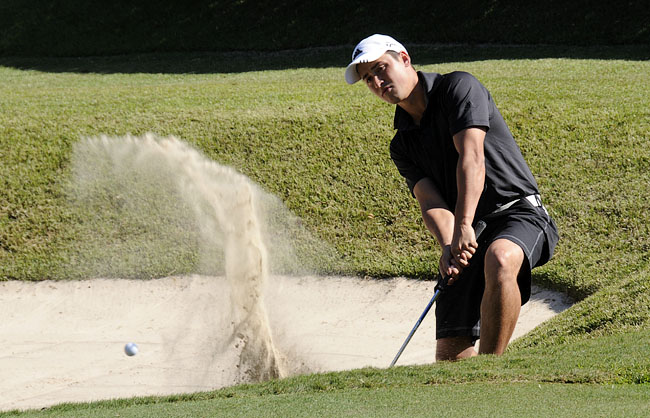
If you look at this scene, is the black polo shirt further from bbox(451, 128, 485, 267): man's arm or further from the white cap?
the white cap

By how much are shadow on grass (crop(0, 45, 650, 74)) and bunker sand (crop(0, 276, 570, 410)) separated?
26.8ft

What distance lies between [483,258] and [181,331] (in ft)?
11.1

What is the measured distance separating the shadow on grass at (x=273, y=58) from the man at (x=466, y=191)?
9.99 m

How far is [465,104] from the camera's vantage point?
11.6 ft

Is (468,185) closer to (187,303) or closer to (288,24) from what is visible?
(187,303)

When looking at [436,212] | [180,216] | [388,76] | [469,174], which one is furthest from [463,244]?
[180,216]

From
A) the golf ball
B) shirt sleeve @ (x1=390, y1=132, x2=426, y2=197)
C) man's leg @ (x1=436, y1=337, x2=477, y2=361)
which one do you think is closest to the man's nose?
shirt sleeve @ (x1=390, y1=132, x2=426, y2=197)

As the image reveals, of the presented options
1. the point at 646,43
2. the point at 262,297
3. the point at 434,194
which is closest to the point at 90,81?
the point at 262,297

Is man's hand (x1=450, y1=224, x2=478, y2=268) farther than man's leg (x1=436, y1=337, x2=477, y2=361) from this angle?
No

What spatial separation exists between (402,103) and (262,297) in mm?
3217

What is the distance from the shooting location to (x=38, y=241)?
25.1 ft

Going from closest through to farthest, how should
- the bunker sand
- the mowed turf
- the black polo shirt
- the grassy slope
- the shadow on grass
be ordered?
the black polo shirt, the bunker sand, the mowed turf, the shadow on grass, the grassy slope

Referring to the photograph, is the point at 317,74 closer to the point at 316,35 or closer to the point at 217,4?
the point at 316,35

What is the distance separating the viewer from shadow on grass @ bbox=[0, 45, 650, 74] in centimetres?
1386
